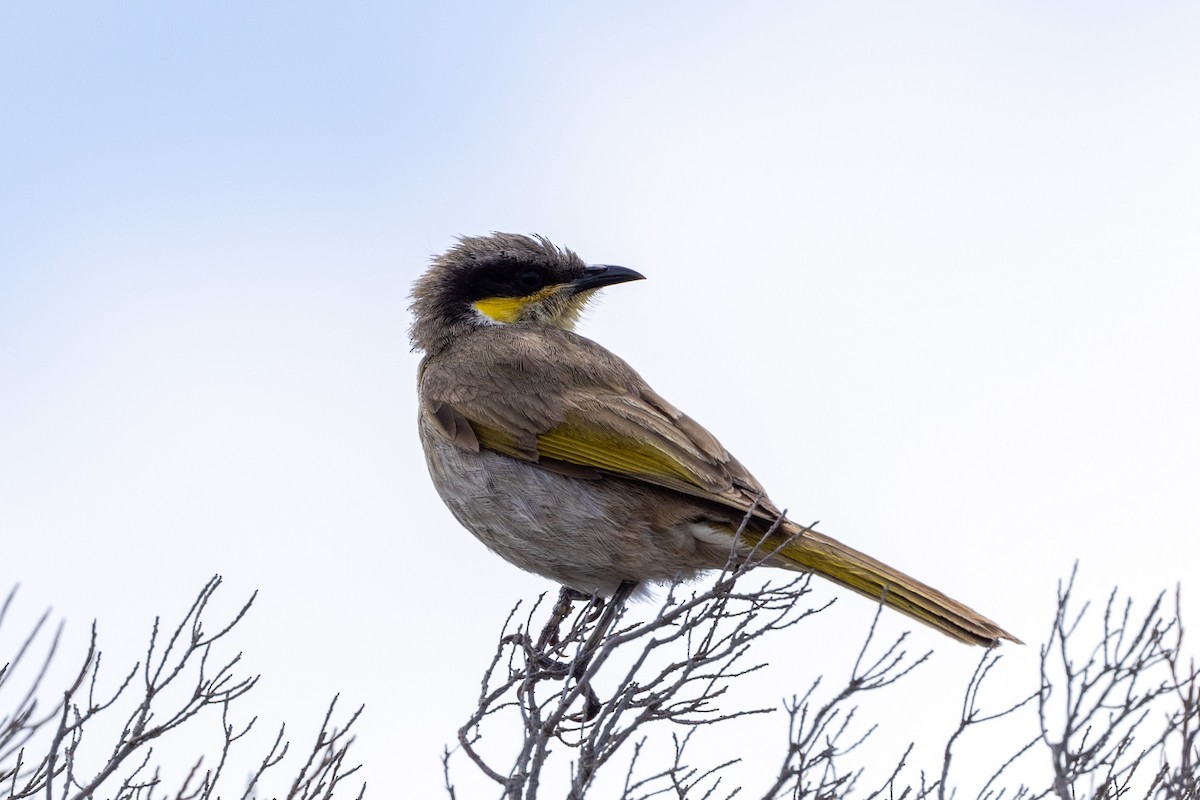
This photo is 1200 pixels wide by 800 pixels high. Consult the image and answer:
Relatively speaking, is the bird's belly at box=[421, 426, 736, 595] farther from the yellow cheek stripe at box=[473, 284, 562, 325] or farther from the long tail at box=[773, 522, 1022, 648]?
the yellow cheek stripe at box=[473, 284, 562, 325]

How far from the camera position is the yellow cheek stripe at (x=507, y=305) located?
719 centimetres

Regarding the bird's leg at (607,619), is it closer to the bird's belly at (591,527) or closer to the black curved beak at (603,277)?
the bird's belly at (591,527)

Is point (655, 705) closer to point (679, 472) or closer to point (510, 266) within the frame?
point (679, 472)

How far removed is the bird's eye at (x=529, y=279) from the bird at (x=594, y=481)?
0.45 metres

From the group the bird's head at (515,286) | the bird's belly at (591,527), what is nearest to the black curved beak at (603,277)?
the bird's head at (515,286)

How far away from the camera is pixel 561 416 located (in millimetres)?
6008

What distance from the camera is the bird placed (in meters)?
5.24

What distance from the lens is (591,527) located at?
221 inches

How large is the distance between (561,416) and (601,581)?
782 millimetres

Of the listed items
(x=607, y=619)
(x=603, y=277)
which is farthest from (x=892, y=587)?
(x=603, y=277)

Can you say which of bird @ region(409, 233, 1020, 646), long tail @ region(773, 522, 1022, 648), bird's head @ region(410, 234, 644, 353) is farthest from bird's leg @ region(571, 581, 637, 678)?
bird's head @ region(410, 234, 644, 353)

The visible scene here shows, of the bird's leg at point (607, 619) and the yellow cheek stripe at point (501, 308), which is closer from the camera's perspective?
the bird's leg at point (607, 619)

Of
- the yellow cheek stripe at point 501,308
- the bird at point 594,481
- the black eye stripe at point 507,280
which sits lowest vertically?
the bird at point 594,481

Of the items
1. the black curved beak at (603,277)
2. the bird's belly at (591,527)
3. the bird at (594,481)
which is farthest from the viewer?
the black curved beak at (603,277)
